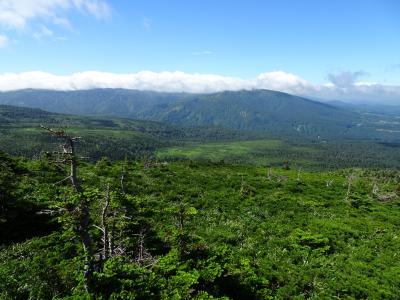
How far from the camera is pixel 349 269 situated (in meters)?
24.2

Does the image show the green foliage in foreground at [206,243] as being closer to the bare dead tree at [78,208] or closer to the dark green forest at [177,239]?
the dark green forest at [177,239]

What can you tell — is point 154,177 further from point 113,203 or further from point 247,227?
point 113,203

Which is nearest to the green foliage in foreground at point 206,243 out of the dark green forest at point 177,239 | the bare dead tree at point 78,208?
the dark green forest at point 177,239

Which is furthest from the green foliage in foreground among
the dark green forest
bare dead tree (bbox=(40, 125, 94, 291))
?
bare dead tree (bbox=(40, 125, 94, 291))

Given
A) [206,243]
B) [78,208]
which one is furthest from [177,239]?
[206,243]

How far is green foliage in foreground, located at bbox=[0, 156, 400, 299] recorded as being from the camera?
54.5 feet

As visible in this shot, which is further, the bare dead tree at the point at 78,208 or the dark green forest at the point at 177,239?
the dark green forest at the point at 177,239

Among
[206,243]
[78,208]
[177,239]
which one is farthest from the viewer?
[206,243]

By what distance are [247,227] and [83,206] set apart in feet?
59.9

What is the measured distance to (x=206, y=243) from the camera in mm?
24859

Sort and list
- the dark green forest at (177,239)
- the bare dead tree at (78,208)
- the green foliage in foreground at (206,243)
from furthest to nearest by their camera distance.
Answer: the green foliage in foreground at (206,243)
the dark green forest at (177,239)
the bare dead tree at (78,208)

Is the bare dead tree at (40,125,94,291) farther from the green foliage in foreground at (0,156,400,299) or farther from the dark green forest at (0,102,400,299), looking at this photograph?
the green foliage in foreground at (0,156,400,299)

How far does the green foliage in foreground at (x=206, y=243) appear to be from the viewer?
16625mm

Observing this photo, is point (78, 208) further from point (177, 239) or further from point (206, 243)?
point (206, 243)
